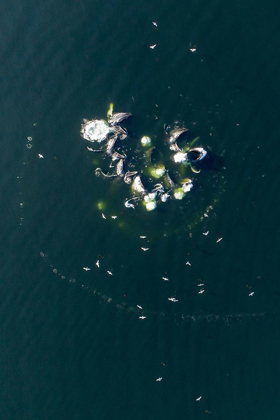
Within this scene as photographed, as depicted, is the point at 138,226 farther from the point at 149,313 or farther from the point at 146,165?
the point at 149,313

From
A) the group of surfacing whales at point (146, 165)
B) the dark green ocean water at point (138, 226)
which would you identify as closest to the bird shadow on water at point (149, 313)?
the dark green ocean water at point (138, 226)

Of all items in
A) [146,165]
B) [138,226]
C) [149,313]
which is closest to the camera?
[146,165]

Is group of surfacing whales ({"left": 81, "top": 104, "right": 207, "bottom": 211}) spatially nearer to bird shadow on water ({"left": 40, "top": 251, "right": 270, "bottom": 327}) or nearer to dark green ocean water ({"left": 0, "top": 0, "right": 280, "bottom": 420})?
dark green ocean water ({"left": 0, "top": 0, "right": 280, "bottom": 420})

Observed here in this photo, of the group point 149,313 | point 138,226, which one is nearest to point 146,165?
point 138,226

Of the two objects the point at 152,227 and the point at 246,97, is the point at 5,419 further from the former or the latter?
the point at 246,97

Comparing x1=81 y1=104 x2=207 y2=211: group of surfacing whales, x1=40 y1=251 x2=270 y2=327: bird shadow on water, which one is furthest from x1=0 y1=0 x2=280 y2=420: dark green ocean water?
x1=81 y1=104 x2=207 y2=211: group of surfacing whales
